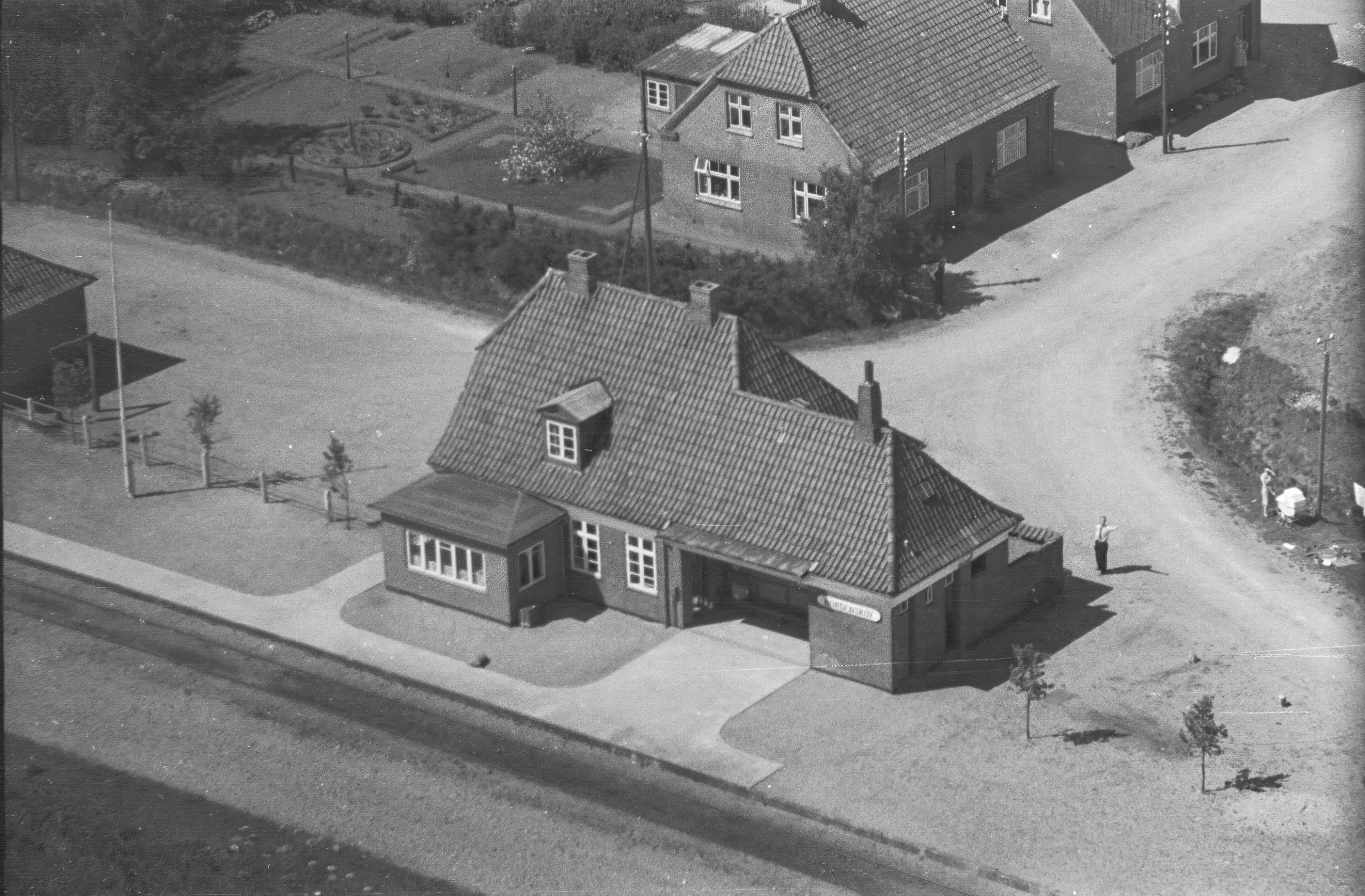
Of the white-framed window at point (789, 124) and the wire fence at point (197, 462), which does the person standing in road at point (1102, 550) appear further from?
the white-framed window at point (789, 124)

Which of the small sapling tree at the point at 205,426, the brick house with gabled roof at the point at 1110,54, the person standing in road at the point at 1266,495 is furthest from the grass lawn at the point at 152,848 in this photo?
the brick house with gabled roof at the point at 1110,54

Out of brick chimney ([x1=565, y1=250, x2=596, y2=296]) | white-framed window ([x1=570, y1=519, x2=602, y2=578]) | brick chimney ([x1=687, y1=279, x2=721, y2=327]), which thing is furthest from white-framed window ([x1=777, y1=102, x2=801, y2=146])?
white-framed window ([x1=570, y1=519, x2=602, y2=578])

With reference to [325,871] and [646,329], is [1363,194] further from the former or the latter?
[325,871]

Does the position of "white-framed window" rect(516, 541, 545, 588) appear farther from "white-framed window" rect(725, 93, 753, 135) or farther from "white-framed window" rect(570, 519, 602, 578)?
"white-framed window" rect(725, 93, 753, 135)

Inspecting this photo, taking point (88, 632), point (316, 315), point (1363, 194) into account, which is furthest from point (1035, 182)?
point (88, 632)

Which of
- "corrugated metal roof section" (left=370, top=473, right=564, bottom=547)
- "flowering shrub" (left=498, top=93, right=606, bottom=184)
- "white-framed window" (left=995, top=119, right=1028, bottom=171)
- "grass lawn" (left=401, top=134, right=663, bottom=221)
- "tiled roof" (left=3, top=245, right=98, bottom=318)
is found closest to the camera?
"corrugated metal roof section" (left=370, top=473, right=564, bottom=547)

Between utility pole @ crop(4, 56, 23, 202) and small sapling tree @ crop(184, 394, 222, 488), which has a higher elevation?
utility pole @ crop(4, 56, 23, 202)

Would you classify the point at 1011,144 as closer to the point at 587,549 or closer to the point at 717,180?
the point at 717,180
